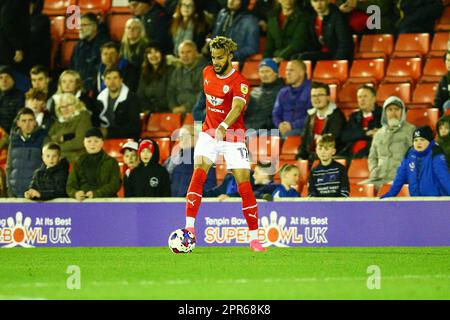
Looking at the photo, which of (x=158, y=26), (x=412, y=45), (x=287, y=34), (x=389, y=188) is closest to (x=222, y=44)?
(x=389, y=188)

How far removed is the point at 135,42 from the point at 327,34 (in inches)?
133

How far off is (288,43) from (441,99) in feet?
9.54

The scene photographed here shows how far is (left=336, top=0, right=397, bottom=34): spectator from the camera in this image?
16984 mm

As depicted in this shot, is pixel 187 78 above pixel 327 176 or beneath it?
above

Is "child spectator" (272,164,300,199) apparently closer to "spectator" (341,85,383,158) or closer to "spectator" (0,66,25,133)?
"spectator" (341,85,383,158)

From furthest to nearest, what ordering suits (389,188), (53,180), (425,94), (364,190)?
(425,94), (364,190), (53,180), (389,188)

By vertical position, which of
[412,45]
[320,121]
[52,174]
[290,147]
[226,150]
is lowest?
[52,174]

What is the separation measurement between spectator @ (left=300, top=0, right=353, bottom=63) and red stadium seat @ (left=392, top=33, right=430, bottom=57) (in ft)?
2.54

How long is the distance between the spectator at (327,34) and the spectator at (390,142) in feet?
7.55

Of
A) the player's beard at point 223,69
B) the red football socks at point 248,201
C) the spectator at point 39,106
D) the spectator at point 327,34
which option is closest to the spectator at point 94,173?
the spectator at point 39,106

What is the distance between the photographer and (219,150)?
39.0ft

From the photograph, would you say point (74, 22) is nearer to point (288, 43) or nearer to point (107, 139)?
point (107, 139)

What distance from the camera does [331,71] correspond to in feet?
56.0

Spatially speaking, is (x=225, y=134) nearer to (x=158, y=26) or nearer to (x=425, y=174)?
(x=425, y=174)
